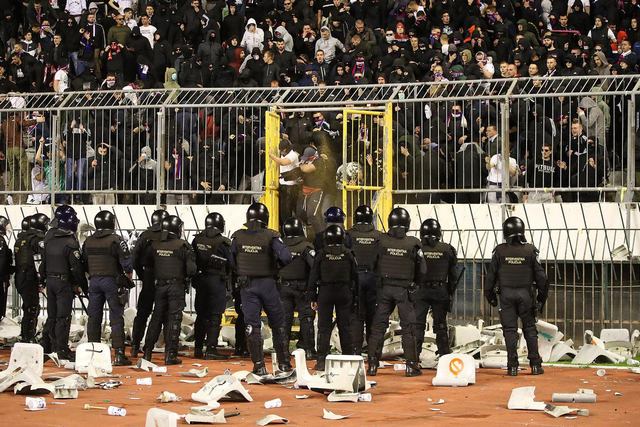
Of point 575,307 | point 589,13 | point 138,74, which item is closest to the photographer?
point 575,307

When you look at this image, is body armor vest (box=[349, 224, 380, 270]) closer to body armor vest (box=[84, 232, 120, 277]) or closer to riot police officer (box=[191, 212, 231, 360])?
riot police officer (box=[191, 212, 231, 360])

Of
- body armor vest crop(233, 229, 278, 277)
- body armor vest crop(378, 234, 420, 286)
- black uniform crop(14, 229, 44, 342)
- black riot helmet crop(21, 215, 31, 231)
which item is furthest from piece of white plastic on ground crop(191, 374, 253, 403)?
black riot helmet crop(21, 215, 31, 231)

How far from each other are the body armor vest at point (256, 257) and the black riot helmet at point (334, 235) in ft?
2.05

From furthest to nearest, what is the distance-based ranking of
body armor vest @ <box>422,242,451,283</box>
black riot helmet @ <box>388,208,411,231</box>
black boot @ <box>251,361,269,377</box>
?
body armor vest @ <box>422,242,451,283</box>, black riot helmet @ <box>388,208,411,231</box>, black boot @ <box>251,361,269,377</box>

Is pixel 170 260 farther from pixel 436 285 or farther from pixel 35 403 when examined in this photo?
pixel 35 403

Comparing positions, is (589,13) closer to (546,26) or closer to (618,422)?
(546,26)

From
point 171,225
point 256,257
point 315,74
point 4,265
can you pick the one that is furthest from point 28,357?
point 315,74

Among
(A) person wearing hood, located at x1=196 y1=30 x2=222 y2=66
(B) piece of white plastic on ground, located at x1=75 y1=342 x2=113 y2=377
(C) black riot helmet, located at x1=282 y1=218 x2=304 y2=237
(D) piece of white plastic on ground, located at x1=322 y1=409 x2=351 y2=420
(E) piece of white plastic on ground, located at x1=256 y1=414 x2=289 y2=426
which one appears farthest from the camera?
(A) person wearing hood, located at x1=196 y1=30 x2=222 y2=66

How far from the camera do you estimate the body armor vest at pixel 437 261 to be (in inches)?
642

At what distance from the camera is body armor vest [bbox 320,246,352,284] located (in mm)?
15125

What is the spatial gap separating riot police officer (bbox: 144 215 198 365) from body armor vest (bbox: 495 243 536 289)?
3878 mm

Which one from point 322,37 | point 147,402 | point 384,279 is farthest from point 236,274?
point 322,37

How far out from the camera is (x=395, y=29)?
951 inches

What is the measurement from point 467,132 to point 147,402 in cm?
779
